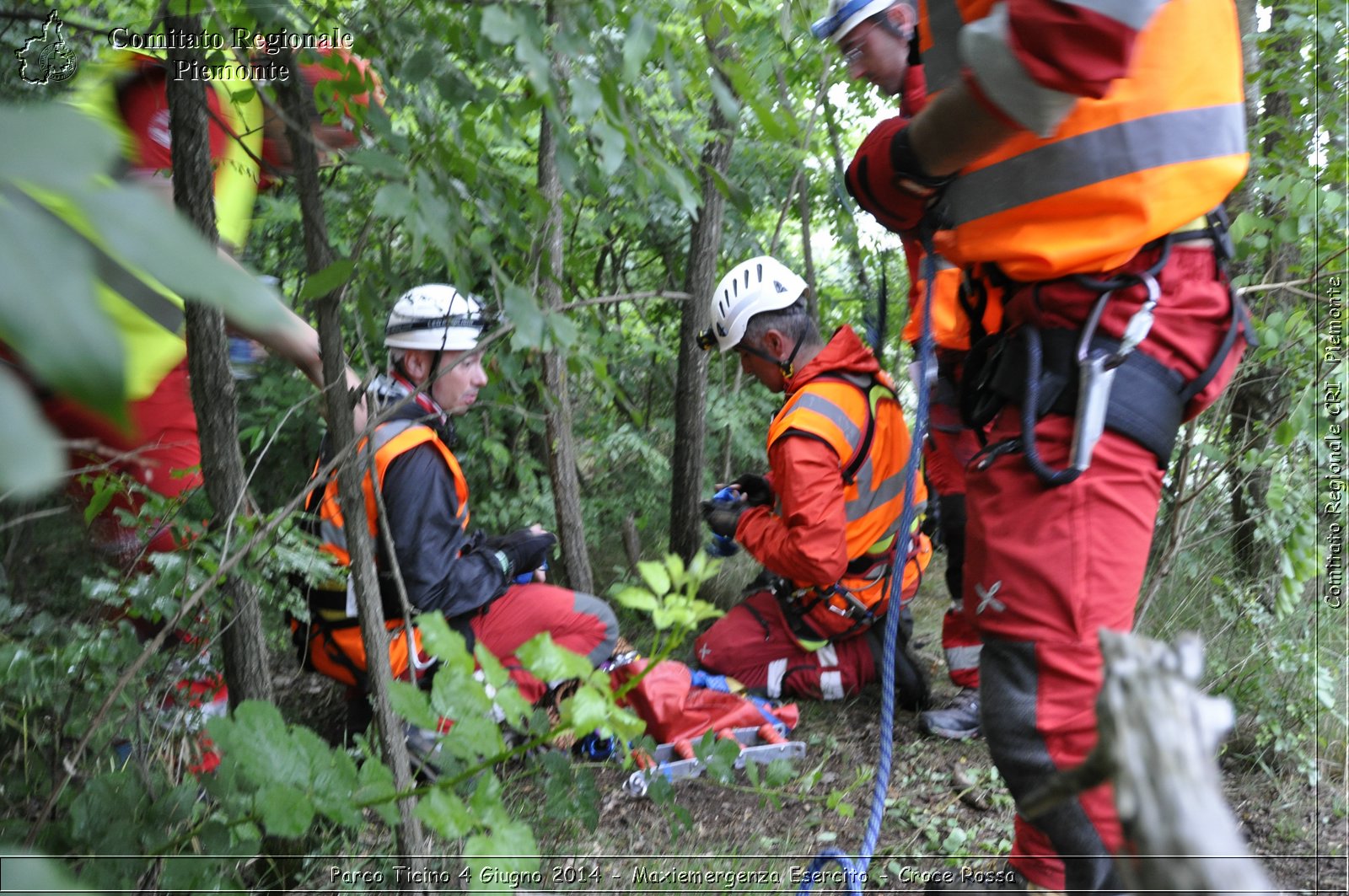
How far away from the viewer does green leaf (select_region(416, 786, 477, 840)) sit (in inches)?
47.4

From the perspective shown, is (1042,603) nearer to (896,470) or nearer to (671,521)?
(896,470)

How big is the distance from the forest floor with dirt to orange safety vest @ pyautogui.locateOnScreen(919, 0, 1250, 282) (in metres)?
1.38

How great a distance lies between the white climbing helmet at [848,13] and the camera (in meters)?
3.17

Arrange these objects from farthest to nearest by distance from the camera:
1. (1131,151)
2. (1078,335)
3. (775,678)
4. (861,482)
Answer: (775,678), (861,482), (1078,335), (1131,151)

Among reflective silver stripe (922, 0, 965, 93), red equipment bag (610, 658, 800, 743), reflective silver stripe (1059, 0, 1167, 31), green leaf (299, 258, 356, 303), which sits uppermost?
reflective silver stripe (922, 0, 965, 93)

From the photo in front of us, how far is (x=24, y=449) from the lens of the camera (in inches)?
14.1

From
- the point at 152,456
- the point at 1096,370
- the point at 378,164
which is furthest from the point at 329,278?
the point at 152,456

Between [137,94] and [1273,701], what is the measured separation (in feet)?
13.0

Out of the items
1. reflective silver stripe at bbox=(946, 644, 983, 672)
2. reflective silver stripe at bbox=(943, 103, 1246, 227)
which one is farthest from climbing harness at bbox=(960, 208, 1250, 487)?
reflective silver stripe at bbox=(946, 644, 983, 672)

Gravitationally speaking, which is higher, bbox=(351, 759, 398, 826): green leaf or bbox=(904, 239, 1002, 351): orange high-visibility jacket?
bbox=(904, 239, 1002, 351): orange high-visibility jacket

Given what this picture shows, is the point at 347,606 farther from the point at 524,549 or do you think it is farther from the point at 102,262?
the point at 102,262

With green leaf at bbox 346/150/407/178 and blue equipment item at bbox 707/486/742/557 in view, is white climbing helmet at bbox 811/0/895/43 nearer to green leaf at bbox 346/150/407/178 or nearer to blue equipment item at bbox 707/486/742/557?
blue equipment item at bbox 707/486/742/557

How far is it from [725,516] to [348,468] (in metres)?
2.31

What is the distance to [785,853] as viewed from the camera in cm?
265
